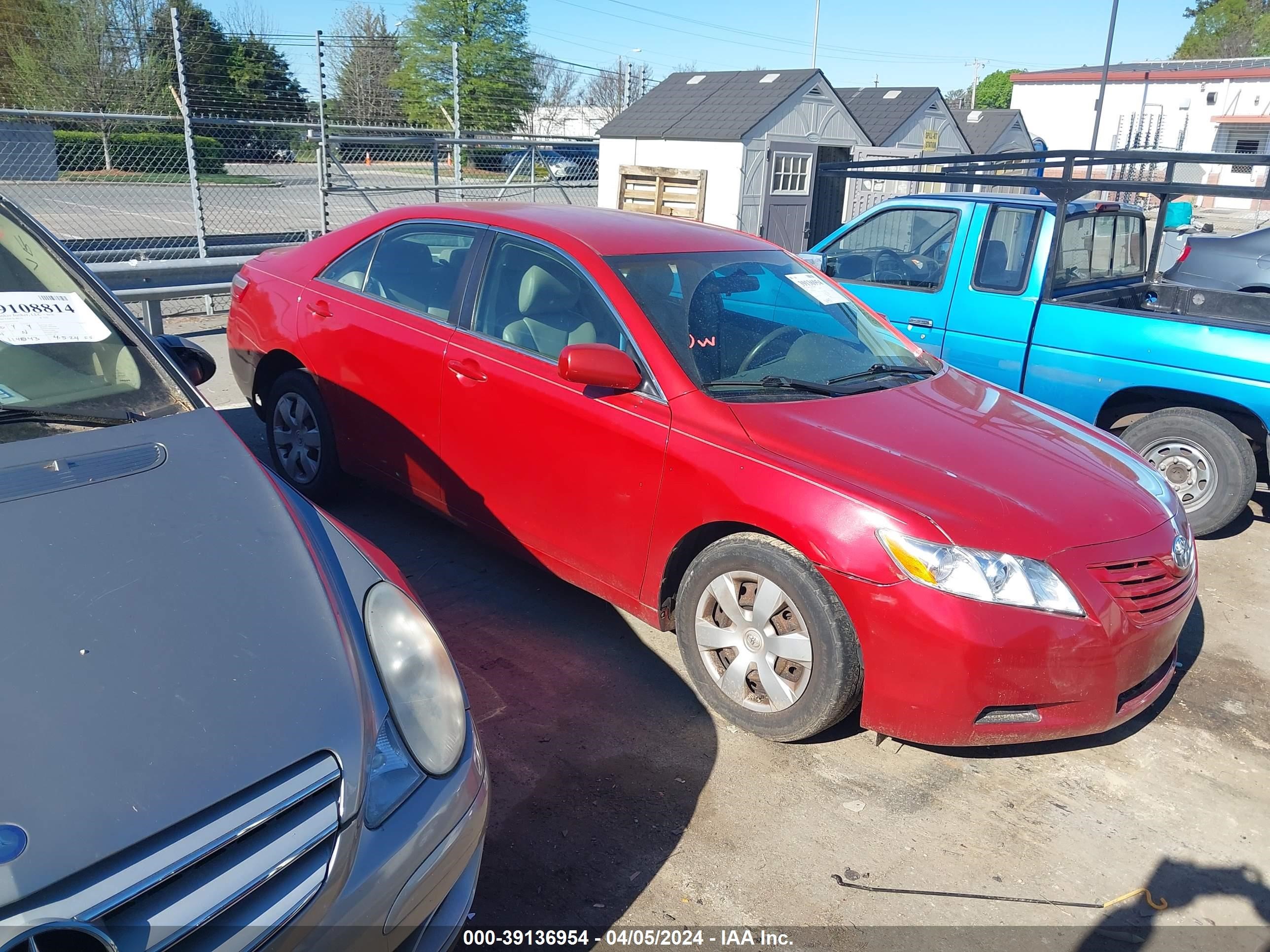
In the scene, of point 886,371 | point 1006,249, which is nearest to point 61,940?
point 886,371

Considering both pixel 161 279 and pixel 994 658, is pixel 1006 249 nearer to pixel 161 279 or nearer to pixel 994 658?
pixel 994 658

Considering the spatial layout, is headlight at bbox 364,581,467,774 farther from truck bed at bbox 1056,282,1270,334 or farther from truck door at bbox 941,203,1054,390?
truck bed at bbox 1056,282,1270,334

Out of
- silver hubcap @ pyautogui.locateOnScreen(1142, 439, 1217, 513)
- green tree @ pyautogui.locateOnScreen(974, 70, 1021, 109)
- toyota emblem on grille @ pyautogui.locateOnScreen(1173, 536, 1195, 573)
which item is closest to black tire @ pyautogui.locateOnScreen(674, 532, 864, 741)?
toyota emblem on grille @ pyautogui.locateOnScreen(1173, 536, 1195, 573)

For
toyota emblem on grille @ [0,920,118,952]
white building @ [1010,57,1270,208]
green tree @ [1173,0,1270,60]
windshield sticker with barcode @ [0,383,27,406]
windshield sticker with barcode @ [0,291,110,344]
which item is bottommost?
toyota emblem on grille @ [0,920,118,952]

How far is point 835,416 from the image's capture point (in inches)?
133

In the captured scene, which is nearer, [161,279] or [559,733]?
[559,733]

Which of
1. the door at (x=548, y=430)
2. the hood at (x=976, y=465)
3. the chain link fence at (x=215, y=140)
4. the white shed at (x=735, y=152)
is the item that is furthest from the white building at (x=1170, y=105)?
the door at (x=548, y=430)

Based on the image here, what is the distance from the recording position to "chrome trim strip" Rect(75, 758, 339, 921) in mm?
1390

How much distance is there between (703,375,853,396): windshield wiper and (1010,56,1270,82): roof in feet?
182

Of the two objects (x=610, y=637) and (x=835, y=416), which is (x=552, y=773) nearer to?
(x=610, y=637)

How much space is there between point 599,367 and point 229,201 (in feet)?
41.4

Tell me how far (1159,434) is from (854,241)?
2404 mm

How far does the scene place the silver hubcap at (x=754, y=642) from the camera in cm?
310

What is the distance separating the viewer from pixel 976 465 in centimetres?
321
